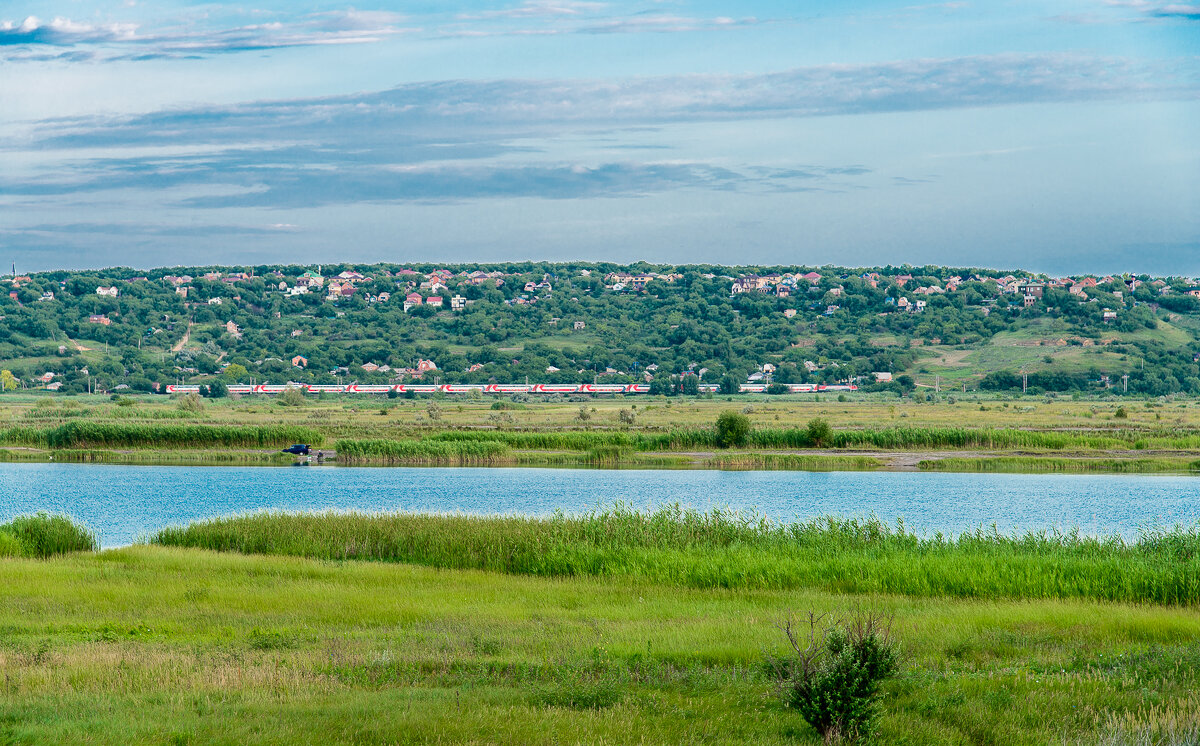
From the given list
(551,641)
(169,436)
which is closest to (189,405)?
(169,436)

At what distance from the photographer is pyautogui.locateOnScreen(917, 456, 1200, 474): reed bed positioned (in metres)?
48.6

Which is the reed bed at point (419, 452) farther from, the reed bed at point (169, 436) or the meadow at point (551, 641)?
the meadow at point (551, 641)

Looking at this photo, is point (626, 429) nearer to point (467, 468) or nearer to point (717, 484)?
point (467, 468)

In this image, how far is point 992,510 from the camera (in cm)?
3497

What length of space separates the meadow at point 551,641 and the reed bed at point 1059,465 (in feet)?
95.8

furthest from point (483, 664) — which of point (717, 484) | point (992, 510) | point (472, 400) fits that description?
point (472, 400)

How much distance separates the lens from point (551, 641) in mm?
13391

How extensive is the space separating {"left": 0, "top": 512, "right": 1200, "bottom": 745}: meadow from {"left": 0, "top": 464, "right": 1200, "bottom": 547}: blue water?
897 cm

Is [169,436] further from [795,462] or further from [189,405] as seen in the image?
[795,462]

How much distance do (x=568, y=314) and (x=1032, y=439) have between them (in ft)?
480

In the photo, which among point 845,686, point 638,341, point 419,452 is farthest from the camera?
point 638,341

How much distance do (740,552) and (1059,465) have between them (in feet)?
116

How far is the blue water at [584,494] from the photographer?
108 ft

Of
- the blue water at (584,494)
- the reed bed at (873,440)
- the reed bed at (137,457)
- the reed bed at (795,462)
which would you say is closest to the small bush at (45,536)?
the blue water at (584,494)
